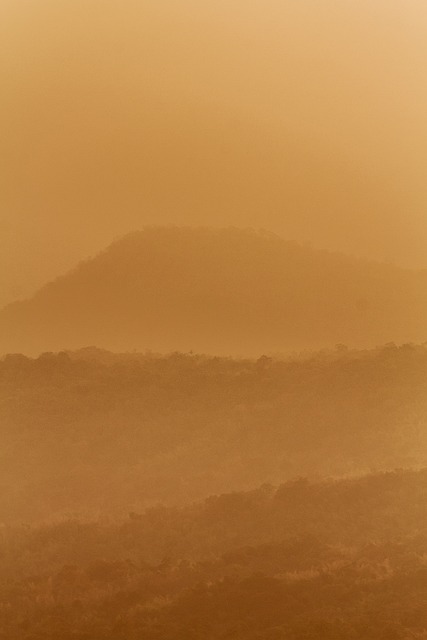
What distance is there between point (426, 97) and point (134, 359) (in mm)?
1627

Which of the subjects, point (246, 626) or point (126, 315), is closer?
point (246, 626)

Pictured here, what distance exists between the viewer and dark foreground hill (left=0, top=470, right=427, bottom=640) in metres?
2.19

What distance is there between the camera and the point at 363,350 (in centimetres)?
264

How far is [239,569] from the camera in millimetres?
2303

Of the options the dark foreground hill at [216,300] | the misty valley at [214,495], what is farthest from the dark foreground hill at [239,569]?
the dark foreground hill at [216,300]

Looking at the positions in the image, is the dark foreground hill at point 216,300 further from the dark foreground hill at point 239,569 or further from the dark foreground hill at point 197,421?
the dark foreground hill at point 239,569

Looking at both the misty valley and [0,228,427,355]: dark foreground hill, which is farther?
[0,228,427,355]: dark foreground hill

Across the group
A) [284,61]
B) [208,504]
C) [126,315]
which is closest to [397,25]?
[284,61]

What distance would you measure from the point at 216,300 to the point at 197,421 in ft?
1.59

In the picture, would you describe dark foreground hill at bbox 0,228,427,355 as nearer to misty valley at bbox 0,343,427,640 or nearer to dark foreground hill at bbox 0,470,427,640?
misty valley at bbox 0,343,427,640

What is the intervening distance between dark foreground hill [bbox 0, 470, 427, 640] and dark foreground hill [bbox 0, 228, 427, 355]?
59 centimetres

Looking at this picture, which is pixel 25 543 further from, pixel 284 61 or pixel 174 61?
pixel 284 61

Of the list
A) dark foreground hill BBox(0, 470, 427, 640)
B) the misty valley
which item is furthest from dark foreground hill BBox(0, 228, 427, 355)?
dark foreground hill BBox(0, 470, 427, 640)

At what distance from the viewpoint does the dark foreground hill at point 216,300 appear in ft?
8.46
